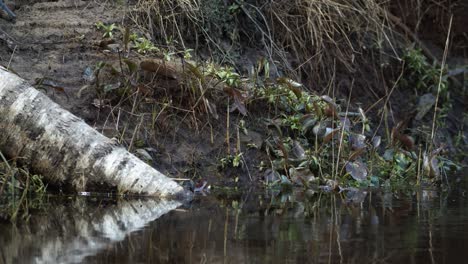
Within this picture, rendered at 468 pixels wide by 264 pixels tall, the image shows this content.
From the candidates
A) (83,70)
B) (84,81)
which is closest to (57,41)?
(83,70)

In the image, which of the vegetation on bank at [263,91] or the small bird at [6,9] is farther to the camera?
the small bird at [6,9]

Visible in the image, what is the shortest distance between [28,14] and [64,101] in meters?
1.19

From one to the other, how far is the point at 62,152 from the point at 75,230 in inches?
43.5

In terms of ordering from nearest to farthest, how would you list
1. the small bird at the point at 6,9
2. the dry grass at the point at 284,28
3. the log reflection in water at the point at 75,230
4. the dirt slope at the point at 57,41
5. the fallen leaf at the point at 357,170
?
1. the log reflection in water at the point at 75,230
2. the fallen leaf at the point at 357,170
3. the dirt slope at the point at 57,41
4. the small bird at the point at 6,9
5. the dry grass at the point at 284,28

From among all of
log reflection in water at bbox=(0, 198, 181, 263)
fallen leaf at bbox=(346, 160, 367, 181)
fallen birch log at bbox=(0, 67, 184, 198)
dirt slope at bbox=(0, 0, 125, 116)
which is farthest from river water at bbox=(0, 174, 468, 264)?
dirt slope at bbox=(0, 0, 125, 116)

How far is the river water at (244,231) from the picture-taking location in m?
2.97

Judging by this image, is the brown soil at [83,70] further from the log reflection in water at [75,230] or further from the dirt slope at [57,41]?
the log reflection in water at [75,230]

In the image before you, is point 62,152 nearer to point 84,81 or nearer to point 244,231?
point 84,81

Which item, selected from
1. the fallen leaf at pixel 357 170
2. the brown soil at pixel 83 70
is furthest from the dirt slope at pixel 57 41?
the fallen leaf at pixel 357 170

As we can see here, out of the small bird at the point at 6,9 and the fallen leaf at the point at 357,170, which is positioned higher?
the small bird at the point at 6,9

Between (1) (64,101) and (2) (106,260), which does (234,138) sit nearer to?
(1) (64,101)

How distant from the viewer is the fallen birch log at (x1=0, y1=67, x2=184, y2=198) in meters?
4.46

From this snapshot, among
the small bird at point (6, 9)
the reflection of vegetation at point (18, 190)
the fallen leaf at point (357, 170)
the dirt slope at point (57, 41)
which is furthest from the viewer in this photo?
the small bird at point (6, 9)

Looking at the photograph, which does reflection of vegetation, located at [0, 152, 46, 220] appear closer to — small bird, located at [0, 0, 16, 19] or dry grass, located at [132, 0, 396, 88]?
small bird, located at [0, 0, 16, 19]
